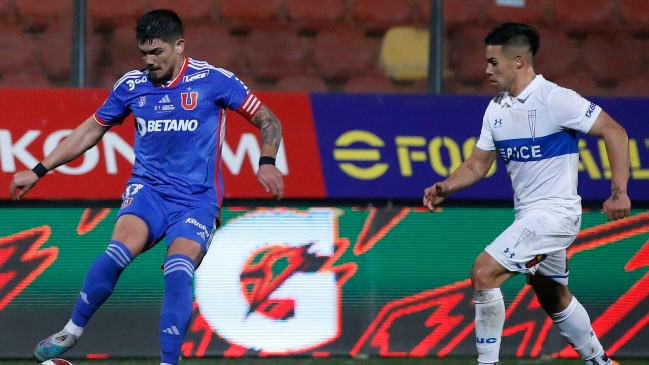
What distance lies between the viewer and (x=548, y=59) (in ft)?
24.8

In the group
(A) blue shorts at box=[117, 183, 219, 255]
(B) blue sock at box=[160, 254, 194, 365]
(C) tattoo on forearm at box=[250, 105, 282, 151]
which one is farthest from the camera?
(C) tattoo on forearm at box=[250, 105, 282, 151]

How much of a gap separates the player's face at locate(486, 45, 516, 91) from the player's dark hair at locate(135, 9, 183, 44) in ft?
5.20

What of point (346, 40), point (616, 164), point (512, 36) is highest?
point (512, 36)

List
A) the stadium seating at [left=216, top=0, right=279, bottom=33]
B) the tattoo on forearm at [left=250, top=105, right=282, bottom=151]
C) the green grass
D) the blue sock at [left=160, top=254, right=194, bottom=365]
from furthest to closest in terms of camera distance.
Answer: the stadium seating at [left=216, top=0, right=279, bottom=33] < the green grass < the tattoo on forearm at [left=250, top=105, right=282, bottom=151] < the blue sock at [left=160, top=254, right=194, bottom=365]

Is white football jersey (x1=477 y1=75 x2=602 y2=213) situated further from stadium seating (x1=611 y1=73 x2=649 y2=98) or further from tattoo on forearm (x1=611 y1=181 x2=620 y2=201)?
stadium seating (x1=611 y1=73 x2=649 y2=98)

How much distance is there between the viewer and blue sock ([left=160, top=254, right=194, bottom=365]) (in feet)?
15.7

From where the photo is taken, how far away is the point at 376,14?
7414 mm

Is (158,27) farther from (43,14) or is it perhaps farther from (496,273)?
(43,14)

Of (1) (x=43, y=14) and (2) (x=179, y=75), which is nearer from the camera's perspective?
(2) (x=179, y=75)

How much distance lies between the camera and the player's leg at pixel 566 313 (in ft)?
18.1

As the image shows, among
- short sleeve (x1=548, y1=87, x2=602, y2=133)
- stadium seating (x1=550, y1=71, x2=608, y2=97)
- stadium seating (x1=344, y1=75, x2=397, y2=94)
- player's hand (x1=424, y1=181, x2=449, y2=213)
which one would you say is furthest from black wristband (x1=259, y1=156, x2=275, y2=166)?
stadium seating (x1=550, y1=71, x2=608, y2=97)

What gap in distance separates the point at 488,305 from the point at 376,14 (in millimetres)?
2907

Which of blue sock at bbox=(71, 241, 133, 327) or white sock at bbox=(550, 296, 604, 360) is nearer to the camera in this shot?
blue sock at bbox=(71, 241, 133, 327)

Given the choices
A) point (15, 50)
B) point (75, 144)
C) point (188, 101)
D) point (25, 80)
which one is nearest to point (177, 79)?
point (188, 101)
